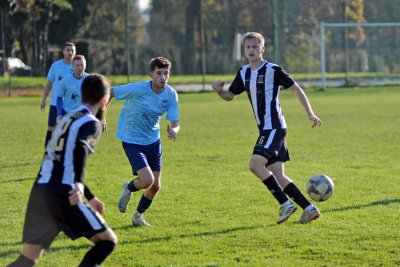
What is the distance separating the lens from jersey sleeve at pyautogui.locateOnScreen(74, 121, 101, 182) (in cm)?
480

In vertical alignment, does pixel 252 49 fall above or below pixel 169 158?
above

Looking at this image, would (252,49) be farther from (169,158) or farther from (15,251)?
(169,158)

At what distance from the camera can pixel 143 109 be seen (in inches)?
305

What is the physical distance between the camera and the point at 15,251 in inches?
258

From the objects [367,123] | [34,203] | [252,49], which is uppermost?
[252,49]

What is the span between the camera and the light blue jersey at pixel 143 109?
25.3 ft

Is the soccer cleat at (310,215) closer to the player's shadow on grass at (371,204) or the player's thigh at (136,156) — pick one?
the player's shadow on grass at (371,204)

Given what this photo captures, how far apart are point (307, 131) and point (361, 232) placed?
34.3 ft

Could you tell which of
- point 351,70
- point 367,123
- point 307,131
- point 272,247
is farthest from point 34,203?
point 351,70

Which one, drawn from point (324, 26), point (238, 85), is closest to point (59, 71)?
point (238, 85)

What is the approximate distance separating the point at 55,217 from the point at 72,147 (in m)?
0.47

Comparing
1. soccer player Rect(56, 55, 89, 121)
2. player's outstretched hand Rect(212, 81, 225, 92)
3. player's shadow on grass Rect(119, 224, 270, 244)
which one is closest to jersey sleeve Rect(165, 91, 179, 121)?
player's outstretched hand Rect(212, 81, 225, 92)

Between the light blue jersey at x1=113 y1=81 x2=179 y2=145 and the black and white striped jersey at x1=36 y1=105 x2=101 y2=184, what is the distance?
2785 millimetres

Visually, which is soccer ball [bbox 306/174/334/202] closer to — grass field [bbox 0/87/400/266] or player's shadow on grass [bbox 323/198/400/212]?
grass field [bbox 0/87/400/266]
